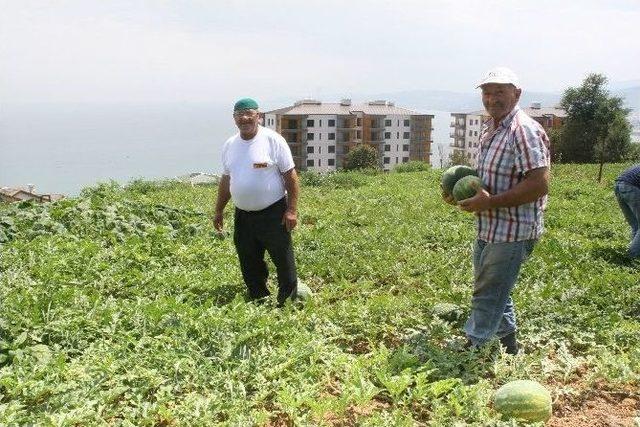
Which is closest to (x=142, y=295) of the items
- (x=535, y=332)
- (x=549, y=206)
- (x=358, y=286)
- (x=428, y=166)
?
(x=358, y=286)

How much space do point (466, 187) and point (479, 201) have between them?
22 centimetres

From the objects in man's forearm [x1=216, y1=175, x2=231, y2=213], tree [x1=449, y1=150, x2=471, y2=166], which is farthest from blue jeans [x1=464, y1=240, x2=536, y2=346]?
tree [x1=449, y1=150, x2=471, y2=166]

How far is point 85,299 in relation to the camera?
5000mm

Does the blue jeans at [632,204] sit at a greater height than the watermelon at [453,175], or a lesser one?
lesser

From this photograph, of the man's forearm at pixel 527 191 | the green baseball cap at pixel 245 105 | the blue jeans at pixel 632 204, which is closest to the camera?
the man's forearm at pixel 527 191

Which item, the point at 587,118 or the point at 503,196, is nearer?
the point at 503,196

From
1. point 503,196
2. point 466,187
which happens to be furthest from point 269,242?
point 503,196

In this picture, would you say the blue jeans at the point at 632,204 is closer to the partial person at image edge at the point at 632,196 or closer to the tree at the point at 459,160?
the partial person at image edge at the point at 632,196

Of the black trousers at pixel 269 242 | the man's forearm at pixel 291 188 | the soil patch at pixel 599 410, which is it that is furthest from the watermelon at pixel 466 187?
the black trousers at pixel 269 242

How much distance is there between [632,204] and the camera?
7863 millimetres

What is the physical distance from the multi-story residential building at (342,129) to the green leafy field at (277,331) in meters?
63.9

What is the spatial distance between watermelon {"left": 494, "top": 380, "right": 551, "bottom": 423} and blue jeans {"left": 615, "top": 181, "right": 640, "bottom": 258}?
5130 millimetres

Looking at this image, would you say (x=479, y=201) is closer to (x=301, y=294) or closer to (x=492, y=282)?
(x=492, y=282)

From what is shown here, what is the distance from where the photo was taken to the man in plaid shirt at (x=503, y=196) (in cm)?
390
